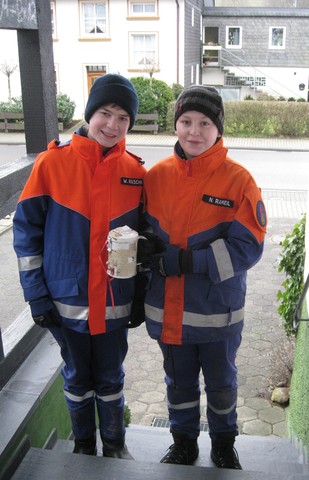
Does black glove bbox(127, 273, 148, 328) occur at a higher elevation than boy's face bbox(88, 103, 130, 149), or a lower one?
lower

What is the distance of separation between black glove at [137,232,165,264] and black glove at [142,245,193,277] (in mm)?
22

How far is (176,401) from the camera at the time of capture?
8.63 ft

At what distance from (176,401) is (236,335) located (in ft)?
1.52

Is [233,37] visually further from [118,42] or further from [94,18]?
[94,18]

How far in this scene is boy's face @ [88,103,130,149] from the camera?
227 cm

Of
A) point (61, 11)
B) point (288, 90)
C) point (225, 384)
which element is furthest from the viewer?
point (288, 90)

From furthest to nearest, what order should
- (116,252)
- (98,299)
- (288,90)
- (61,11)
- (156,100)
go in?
(288,90) < (61,11) < (156,100) < (98,299) < (116,252)

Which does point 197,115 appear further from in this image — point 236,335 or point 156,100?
point 156,100

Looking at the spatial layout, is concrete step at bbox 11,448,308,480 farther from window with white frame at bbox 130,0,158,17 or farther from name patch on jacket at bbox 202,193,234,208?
Result: window with white frame at bbox 130,0,158,17

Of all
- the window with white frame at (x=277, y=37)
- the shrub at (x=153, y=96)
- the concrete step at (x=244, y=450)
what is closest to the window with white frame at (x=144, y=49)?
the shrub at (x=153, y=96)

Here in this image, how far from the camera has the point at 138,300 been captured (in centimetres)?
251

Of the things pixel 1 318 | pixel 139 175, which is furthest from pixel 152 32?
pixel 139 175

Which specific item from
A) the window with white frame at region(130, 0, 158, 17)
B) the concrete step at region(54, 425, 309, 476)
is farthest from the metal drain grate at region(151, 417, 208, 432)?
the window with white frame at region(130, 0, 158, 17)

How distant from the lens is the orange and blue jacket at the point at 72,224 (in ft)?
7.54
